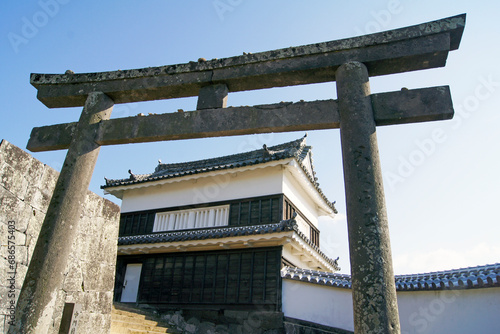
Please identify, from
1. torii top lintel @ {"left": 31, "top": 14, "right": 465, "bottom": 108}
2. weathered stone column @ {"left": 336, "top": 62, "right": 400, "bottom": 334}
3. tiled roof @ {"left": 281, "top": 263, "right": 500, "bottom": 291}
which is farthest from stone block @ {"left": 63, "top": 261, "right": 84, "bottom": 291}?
tiled roof @ {"left": 281, "top": 263, "right": 500, "bottom": 291}

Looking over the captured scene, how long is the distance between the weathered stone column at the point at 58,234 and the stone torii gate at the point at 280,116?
0.01 m

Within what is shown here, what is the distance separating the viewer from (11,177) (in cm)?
478

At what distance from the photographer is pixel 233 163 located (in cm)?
1562

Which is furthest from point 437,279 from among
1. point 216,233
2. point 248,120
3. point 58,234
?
point 58,234

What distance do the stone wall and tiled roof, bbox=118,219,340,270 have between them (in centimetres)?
562

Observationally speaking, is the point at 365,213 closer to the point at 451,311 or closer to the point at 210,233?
the point at 451,311

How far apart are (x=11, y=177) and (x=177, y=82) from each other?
2.64m

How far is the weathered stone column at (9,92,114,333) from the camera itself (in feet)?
12.8

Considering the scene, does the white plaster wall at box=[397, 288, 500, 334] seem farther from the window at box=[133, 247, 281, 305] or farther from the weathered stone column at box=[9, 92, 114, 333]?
the weathered stone column at box=[9, 92, 114, 333]

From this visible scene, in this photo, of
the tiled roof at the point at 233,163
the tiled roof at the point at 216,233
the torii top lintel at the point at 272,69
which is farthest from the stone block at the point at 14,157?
the tiled roof at the point at 233,163

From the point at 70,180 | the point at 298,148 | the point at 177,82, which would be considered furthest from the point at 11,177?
the point at 298,148

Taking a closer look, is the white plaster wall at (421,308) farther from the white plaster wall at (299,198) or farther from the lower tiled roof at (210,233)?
the white plaster wall at (299,198)

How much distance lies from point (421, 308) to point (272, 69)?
7.99 meters

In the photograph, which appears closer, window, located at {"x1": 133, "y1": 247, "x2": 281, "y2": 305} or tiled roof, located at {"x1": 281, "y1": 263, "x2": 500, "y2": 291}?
tiled roof, located at {"x1": 281, "y1": 263, "x2": 500, "y2": 291}
